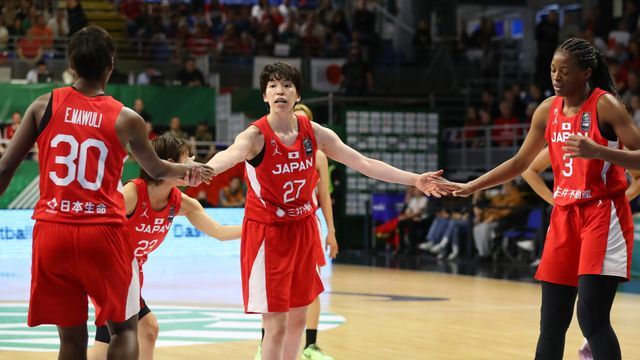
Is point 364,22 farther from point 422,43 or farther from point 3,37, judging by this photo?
point 3,37

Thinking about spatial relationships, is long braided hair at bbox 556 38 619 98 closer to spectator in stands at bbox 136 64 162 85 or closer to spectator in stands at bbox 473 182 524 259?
spectator in stands at bbox 473 182 524 259

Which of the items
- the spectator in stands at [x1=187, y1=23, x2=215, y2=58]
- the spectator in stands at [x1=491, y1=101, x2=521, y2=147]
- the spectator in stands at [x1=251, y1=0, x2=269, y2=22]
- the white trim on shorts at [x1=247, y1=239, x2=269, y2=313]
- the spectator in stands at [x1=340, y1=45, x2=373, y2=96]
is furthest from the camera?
the spectator in stands at [x1=251, y1=0, x2=269, y2=22]

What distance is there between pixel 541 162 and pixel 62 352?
3583 mm

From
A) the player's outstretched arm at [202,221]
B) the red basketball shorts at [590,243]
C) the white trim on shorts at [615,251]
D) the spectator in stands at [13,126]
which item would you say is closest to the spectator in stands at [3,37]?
the spectator in stands at [13,126]

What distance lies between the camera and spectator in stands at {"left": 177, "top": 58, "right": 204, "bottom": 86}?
2052cm

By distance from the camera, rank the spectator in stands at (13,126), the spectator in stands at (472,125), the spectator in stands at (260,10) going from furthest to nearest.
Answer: the spectator in stands at (260,10), the spectator in stands at (472,125), the spectator in stands at (13,126)

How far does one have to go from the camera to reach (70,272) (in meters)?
4.35

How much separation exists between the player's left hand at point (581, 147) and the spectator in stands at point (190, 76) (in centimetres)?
A: 1612

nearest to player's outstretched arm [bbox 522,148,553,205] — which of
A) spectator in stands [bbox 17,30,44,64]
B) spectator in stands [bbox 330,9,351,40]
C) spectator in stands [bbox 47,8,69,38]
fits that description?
spectator in stands [bbox 17,30,44,64]

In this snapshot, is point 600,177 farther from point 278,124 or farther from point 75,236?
point 75,236

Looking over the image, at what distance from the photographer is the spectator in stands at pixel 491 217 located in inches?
677

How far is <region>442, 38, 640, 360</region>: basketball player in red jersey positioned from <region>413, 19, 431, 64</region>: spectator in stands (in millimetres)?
18841

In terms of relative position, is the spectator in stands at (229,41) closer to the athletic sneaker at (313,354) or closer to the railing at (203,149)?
the railing at (203,149)

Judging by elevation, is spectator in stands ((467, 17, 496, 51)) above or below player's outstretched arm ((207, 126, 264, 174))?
above
